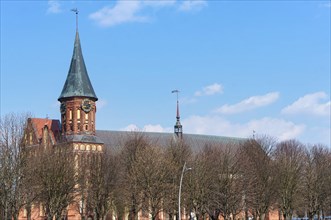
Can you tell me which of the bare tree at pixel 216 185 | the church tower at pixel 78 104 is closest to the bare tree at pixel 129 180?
the bare tree at pixel 216 185

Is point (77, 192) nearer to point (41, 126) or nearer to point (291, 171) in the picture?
point (41, 126)

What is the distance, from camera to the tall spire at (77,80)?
335 feet

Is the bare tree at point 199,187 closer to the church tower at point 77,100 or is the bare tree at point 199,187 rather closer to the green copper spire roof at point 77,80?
the church tower at point 77,100

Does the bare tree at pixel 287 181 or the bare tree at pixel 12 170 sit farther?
the bare tree at pixel 287 181

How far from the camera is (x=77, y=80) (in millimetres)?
102875

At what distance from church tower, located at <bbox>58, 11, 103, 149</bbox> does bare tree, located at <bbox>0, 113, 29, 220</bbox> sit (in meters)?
30.3

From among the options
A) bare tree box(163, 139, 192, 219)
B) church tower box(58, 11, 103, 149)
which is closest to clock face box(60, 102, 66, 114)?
church tower box(58, 11, 103, 149)

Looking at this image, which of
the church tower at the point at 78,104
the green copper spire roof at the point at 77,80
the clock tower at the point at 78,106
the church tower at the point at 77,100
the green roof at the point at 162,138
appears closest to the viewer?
the clock tower at the point at 78,106

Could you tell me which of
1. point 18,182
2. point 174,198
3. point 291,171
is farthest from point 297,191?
point 18,182

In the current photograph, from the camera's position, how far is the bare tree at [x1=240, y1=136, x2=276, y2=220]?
86.2 meters

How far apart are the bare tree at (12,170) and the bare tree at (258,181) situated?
3343 centimetres

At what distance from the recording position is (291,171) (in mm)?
90938

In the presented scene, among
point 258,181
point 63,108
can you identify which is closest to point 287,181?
point 258,181

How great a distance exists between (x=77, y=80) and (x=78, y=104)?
176 inches
